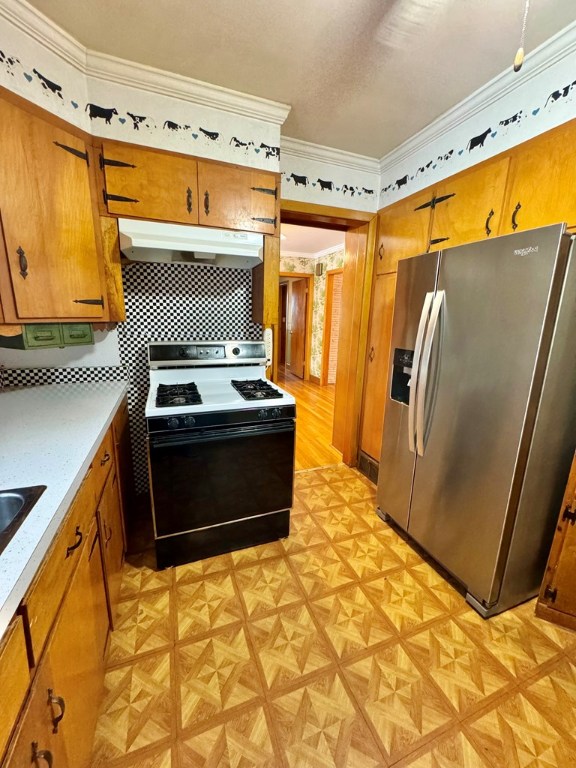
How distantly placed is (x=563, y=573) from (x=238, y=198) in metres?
2.45

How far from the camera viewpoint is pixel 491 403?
54.1 inches

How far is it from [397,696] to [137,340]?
218 centimetres

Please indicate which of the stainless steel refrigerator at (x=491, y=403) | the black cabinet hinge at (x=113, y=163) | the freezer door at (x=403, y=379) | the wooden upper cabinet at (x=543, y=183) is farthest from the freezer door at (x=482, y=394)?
the black cabinet hinge at (x=113, y=163)

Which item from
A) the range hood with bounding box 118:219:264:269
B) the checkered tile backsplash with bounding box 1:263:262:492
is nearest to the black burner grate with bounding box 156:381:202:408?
the checkered tile backsplash with bounding box 1:263:262:492

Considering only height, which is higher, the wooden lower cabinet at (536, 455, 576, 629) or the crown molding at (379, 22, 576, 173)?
the crown molding at (379, 22, 576, 173)

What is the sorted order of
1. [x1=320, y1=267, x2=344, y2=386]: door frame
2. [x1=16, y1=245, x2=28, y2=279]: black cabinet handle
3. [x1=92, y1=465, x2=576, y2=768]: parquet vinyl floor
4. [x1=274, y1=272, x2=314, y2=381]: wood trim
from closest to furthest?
[x1=92, y1=465, x2=576, y2=768]: parquet vinyl floor, [x1=16, y1=245, x2=28, y2=279]: black cabinet handle, [x1=320, y1=267, x2=344, y2=386]: door frame, [x1=274, y1=272, x2=314, y2=381]: wood trim

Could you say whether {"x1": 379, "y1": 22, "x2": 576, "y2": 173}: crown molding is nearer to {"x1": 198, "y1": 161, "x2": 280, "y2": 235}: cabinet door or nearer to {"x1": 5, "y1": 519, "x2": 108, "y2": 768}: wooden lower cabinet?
{"x1": 198, "y1": 161, "x2": 280, "y2": 235}: cabinet door

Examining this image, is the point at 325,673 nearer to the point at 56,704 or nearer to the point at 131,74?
the point at 56,704

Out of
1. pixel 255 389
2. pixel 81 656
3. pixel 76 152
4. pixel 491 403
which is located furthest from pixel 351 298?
pixel 81 656

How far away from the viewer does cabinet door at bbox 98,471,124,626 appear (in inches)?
47.2

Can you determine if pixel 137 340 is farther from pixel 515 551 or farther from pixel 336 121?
pixel 515 551

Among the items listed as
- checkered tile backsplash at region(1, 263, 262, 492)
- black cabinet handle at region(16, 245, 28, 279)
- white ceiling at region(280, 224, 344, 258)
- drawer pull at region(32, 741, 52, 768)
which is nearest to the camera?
drawer pull at region(32, 741, 52, 768)

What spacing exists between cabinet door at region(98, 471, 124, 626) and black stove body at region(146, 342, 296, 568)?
0.16 m

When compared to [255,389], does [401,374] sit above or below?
above
